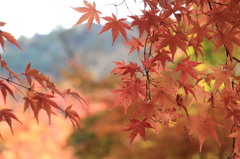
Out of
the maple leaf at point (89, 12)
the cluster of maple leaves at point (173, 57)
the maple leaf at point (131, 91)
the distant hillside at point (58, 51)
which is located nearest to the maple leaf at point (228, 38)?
the cluster of maple leaves at point (173, 57)

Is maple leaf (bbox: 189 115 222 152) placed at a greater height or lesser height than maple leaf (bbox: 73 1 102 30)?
lesser

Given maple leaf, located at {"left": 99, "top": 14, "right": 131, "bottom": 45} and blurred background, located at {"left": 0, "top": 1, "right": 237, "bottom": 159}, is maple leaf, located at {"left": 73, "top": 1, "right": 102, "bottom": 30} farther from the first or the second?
blurred background, located at {"left": 0, "top": 1, "right": 237, "bottom": 159}

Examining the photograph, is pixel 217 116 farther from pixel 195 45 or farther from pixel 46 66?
pixel 46 66

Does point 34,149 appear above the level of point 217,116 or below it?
below

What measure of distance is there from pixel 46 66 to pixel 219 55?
10.4 metres

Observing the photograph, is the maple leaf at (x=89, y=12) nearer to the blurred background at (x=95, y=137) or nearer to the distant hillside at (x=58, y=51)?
the blurred background at (x=95, y=137)

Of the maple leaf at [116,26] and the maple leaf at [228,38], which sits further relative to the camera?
the maple leaf at [116,26]

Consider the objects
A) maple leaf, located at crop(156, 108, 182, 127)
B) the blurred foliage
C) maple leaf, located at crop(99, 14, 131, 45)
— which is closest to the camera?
maple leaf, located at crop(99, 14, 131, 45)

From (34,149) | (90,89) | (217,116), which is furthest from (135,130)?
(90,89)

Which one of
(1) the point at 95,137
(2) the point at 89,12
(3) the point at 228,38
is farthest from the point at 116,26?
(1) the point at 95,137

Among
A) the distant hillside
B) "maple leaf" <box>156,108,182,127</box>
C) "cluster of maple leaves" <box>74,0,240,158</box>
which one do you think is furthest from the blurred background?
the distant hillside

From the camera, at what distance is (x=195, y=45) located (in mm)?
995

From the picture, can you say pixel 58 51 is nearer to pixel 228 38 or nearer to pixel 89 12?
pixel 89 12

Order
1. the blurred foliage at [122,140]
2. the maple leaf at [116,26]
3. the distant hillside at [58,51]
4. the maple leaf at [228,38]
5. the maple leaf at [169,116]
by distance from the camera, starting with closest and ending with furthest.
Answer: the maple leaf at [228,38], the maple leaf at [116,26], the maple leaf at [169,116], the blurred foliage at [122,140], the distant hillside at [58,51]
